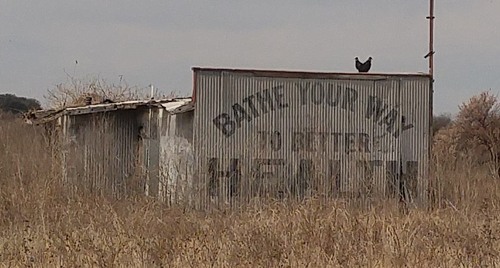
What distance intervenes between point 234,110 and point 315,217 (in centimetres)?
596

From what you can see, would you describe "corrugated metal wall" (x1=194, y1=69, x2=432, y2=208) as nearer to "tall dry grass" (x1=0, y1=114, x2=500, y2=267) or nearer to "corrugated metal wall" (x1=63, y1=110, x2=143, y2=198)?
"corrugated metal wall" (x1=63, y1=110, x2=143, y2=198)

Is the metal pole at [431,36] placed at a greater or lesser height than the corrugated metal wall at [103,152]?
greater

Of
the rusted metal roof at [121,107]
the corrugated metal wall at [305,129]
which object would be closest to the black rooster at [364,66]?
the corrugated metal wall at [305,129]

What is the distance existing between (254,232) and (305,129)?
21.0ft

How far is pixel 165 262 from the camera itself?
26.5ft

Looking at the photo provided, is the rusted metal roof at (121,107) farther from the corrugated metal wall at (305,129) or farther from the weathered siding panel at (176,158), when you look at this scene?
the corrugated metal wall at (305,129)

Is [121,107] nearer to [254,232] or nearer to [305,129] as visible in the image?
[305,129]

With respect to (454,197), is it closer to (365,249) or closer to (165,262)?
(365,249)

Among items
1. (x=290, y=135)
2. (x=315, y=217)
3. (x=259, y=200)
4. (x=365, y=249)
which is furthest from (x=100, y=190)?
(x=365, y=249)

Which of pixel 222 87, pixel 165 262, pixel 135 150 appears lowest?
pixel 165 262

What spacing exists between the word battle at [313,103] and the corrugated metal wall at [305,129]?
2 cm

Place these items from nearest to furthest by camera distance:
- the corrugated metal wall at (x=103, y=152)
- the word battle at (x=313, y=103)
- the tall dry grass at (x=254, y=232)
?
1. the tall dry grass at (x=254, y=232)
2. the corrugated metal wall at (x=103, y=152)
3. the word battle at (x=313, y=103)

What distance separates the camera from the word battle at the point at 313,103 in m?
15.2

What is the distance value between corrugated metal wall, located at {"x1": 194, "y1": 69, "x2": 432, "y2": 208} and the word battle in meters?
0.02
